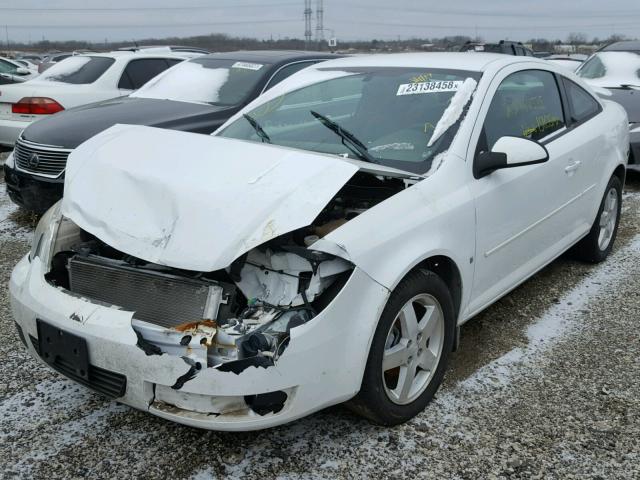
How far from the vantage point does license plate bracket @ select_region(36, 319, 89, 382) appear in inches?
95.8

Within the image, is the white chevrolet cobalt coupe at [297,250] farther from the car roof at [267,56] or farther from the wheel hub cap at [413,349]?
the car roof at [267,56]

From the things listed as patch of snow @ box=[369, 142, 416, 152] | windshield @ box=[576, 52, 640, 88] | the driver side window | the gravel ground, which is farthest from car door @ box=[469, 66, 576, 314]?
windshield @ box=[576, 52, 640, 88]

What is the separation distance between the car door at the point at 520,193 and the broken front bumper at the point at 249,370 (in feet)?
3.19

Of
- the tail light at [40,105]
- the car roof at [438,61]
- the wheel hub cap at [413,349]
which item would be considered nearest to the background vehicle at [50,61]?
the tail light at [40,105]

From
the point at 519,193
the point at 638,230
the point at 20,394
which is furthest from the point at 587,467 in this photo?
the point at 638,230

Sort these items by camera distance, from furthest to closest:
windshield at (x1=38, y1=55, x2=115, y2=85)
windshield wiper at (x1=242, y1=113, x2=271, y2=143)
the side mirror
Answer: windshield at (x1=38, y1=55, x2=115, y2=85) → windshield wiper at (x1=242, y1=113, x2=271, y2=143) → the side mirror

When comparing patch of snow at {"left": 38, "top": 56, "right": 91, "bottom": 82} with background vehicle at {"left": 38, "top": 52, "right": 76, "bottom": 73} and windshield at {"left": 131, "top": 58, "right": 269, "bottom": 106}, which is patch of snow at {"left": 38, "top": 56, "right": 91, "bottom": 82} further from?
background vehicle at {"left": 38, "top": 52, "right": 76, "bottom": 73}

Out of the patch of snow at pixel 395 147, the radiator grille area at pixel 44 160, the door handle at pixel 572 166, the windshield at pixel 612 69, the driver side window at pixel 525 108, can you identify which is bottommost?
the radiator grille area at pixel 44 160

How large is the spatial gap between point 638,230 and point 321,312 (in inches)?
175

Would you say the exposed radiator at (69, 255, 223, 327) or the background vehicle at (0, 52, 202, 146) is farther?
the background vehicle at (0, 52, 202, 146)

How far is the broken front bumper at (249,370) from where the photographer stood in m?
2.25

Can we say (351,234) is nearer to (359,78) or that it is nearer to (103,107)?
(359,78)

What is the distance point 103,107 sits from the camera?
5918 millimetres

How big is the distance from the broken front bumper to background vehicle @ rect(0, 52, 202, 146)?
5403 mm
